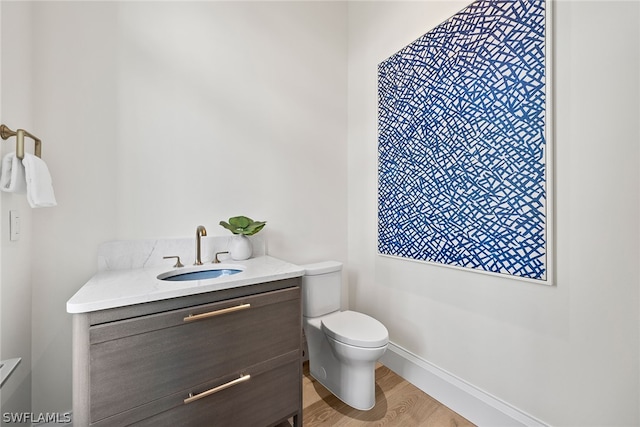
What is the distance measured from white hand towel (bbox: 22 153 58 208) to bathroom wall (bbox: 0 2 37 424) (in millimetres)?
125

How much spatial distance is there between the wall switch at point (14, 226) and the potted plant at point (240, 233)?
86 cm

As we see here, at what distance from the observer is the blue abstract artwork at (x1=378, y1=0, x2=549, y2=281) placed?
1.25 metres

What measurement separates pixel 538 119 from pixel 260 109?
5.28 ft

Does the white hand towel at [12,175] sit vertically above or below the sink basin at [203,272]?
above

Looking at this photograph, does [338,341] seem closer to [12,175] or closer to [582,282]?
[582,282]

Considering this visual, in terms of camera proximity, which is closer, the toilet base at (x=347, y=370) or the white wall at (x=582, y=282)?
the white wall at (x=582, y=282)

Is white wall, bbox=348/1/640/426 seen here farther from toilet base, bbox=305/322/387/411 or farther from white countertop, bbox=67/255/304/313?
Result: white countertop, bbox=67/255/304/313

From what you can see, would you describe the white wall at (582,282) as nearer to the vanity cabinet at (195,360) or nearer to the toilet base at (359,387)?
the toilet base at (359,387)

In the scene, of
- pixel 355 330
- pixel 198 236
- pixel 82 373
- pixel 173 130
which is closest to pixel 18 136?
pixel 173 130

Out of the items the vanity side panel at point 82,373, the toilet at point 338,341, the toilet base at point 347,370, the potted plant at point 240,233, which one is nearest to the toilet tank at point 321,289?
the toilet at point 338,341

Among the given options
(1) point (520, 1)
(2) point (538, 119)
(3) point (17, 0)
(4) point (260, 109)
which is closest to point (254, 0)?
(4) point (260, 109)

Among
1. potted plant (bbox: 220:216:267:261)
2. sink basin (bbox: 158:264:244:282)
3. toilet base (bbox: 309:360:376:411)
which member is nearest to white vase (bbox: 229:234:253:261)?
potted plant (bbox: 220:216:267:261)

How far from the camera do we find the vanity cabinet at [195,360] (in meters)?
0.90

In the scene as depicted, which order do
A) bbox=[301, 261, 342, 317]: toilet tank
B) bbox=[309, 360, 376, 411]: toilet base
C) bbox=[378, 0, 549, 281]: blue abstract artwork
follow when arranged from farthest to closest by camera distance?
bbox=[301, 261, 342, 317]: toilet tank, bbox=[309, 360, 376, 411]: toilet base, bbox=[378, 0, 549, 281]: blue abstract artwork
